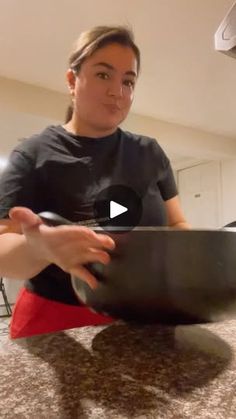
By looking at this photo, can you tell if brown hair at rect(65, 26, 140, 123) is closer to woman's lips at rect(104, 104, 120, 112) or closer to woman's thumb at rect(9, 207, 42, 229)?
woman's lips at rect(104, 104, 120, 112)

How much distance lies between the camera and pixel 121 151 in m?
0.71

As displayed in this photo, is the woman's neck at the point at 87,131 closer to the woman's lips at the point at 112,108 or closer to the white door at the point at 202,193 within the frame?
the woman's lips at the point at 112,108

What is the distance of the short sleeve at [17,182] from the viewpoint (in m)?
0.58

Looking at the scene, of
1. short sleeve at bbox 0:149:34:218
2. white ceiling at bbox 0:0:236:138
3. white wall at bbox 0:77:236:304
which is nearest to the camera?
short sleeve at bbox 0:149:34:218

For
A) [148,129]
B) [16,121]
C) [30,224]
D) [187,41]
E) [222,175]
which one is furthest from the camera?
[222,175]

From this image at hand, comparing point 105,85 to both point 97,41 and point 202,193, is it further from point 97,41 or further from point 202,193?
point 202,193

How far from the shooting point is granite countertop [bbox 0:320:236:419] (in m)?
0.27

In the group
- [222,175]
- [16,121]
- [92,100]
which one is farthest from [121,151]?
[222,175]

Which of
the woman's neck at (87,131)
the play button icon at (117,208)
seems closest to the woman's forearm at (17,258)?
the play button icon at (117,208)

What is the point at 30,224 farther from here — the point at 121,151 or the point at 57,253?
the point at 121,151

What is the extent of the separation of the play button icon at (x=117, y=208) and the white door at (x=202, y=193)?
3.40m

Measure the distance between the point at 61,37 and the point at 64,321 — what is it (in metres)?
1.62

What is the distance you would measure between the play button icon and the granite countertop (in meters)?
0.21

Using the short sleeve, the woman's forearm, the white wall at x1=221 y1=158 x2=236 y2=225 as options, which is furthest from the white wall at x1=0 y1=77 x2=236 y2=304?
the woman's forearm
